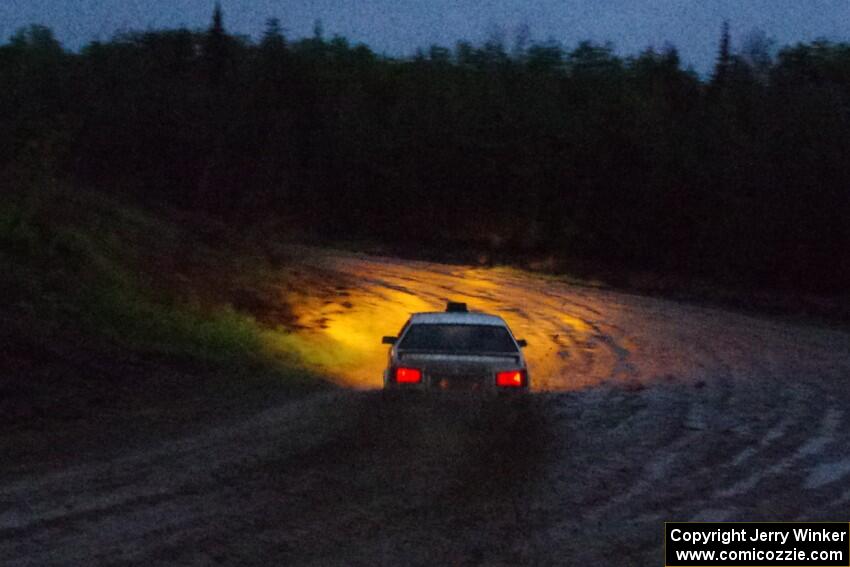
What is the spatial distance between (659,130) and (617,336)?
22.0 meters

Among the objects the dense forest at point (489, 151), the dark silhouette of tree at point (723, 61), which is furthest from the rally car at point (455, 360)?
the dark silhouette of tree at point (723, 61)

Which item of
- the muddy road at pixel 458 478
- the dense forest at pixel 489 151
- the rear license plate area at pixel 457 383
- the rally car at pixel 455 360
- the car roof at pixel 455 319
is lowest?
the muddy road at pixel 458 478

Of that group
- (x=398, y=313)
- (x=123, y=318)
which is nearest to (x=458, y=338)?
(x=123, y=318)

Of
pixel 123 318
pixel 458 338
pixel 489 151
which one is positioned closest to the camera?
pixel 458 338

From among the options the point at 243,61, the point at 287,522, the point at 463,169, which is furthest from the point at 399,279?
the point at 243,61

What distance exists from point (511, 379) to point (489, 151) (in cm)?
4319

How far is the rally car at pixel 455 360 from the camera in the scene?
13.9m

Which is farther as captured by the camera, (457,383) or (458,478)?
(457,383)

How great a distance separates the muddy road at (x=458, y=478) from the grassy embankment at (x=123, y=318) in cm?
145

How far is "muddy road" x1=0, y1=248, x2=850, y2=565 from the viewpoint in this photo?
336 inches

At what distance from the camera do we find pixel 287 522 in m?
9.15

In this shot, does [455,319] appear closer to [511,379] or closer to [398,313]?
[511,379]

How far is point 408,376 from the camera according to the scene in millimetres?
13953

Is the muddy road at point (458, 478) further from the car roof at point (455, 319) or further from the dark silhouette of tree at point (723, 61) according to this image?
the dark silhouette of tree at point (723, 61)
